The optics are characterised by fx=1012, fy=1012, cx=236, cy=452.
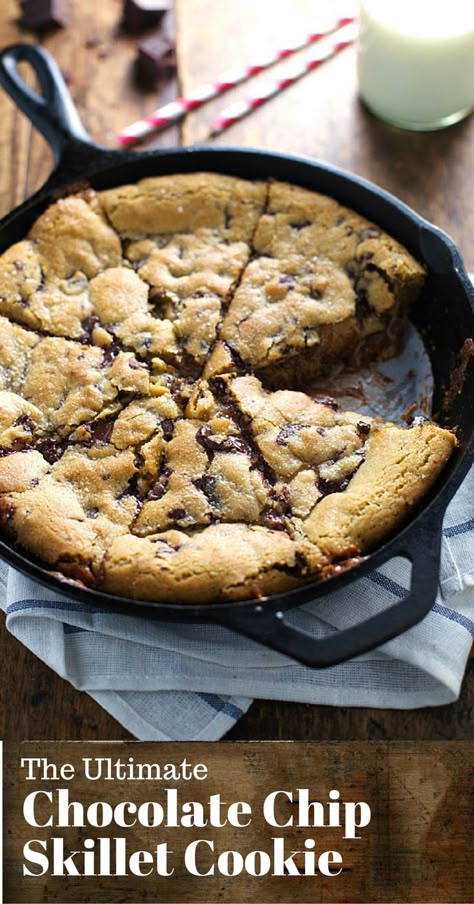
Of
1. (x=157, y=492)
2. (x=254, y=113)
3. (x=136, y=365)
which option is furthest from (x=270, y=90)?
(x=157, y=492)

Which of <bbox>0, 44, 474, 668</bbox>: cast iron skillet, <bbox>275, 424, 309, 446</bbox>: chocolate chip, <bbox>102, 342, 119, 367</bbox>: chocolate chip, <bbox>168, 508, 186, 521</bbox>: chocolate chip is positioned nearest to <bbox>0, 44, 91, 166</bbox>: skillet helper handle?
<bbox>0, 44, 474, 668</bbox>: cast iron skillet

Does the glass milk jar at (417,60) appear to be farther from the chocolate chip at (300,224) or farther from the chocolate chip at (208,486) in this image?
the chocolate chip at (208,486)

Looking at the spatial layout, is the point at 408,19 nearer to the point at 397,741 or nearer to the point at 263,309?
the point at 263,309

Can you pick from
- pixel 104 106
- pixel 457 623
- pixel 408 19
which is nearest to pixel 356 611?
pixel 457 623

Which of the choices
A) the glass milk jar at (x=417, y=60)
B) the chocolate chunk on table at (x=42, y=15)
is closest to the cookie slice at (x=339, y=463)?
the glass milk jar at (x=417, y=60)

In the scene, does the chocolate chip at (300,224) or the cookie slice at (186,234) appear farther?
the chocolate chip at (300,224)

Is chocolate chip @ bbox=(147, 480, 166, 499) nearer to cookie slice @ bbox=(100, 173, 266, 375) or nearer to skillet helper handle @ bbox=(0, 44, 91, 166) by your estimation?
cookie slice @ bbox=(100, 173, 266, 375)

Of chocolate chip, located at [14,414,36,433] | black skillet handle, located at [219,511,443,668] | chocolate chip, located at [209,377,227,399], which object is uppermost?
chocolate chip, located at [209,377,227,399]
